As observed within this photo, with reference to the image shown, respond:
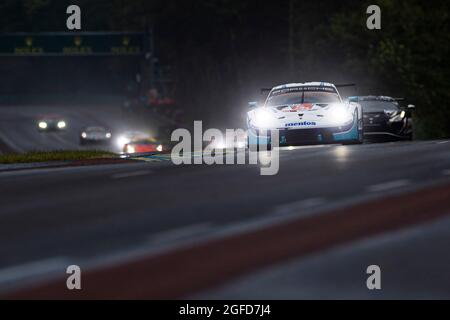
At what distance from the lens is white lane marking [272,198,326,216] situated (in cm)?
1284

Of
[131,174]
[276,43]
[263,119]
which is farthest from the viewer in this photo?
[276,43]

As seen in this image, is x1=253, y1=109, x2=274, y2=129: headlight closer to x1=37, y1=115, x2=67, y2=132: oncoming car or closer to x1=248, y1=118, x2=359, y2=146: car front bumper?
x1=248, y1=118, x2=359, y2=146: car front bumper

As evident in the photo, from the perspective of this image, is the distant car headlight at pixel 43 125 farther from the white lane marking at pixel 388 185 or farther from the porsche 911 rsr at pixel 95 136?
the white lane marking at pixel 388 185

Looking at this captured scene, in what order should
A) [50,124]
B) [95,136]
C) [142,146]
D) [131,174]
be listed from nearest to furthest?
[131,174] → [142,146] → [95,136] → [50,124]

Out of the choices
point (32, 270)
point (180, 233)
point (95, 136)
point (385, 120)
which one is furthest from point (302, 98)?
point (95, 136)

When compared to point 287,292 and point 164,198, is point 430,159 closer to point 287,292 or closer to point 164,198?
point 164,198

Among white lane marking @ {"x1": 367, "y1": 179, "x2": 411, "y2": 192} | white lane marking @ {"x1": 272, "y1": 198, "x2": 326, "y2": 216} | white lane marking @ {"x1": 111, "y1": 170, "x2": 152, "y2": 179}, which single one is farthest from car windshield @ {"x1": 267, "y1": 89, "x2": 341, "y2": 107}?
white lane marking @ {"x1": 272, "y1": 198, "x2": 326, "y2": 216}

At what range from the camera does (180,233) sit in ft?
37.9

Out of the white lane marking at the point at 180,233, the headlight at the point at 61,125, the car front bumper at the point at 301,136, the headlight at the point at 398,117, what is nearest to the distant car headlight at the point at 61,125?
the headlight at the point at 61,125

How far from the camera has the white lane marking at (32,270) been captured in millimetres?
9656

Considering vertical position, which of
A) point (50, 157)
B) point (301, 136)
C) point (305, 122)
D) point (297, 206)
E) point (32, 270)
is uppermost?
point (305, 122)

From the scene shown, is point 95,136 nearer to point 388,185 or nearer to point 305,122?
point 305,122

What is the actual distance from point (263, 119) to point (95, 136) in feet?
151

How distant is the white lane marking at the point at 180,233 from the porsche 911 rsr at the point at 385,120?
15315 millimetres
